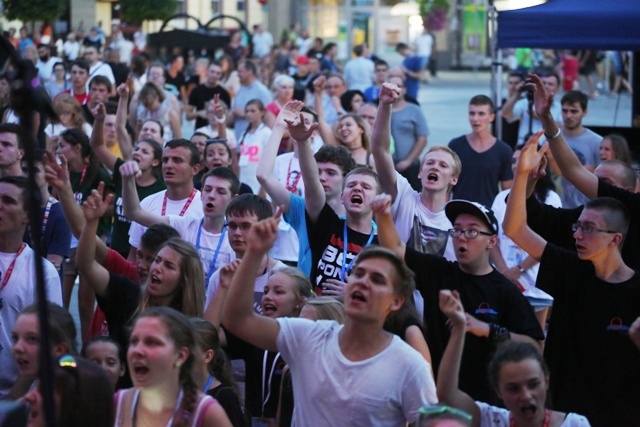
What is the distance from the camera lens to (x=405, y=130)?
40.1 ft

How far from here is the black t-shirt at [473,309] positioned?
204 inches

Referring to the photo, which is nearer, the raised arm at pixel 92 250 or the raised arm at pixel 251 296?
the raised arm at pixel 251 296

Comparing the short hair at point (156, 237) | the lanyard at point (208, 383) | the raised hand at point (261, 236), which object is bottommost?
the lanyard at point (208, 383)

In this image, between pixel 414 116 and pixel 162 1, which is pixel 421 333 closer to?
pixel 414 116

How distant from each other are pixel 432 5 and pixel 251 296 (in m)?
42.7

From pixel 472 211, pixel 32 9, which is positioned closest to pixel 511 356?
pixel 472 211

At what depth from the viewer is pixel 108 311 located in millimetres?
5824

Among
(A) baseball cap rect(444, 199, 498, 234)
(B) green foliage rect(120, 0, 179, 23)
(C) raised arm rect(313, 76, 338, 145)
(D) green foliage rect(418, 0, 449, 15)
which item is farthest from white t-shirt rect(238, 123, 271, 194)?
(D) green foliage rect(418, 0, 449, 15)

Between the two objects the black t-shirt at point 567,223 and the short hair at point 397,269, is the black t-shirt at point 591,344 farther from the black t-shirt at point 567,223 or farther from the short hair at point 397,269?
the short hair at point 397,269

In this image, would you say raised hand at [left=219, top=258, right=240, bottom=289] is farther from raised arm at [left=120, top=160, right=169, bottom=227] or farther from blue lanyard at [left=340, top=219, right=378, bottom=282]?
raised arm at [left=120, top=160, right=169, bottom=227]

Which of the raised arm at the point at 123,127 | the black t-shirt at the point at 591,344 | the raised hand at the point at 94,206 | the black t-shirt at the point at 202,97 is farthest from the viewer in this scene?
the black t-shirt at the point at 202,97

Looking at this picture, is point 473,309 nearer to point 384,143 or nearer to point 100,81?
point 384,143

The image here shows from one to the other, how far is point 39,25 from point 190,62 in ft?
28.2

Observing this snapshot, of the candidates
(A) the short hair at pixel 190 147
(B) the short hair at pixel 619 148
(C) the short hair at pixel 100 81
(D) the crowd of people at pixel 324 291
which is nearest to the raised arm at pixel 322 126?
(D) the crowd of people at pixel 324 291
